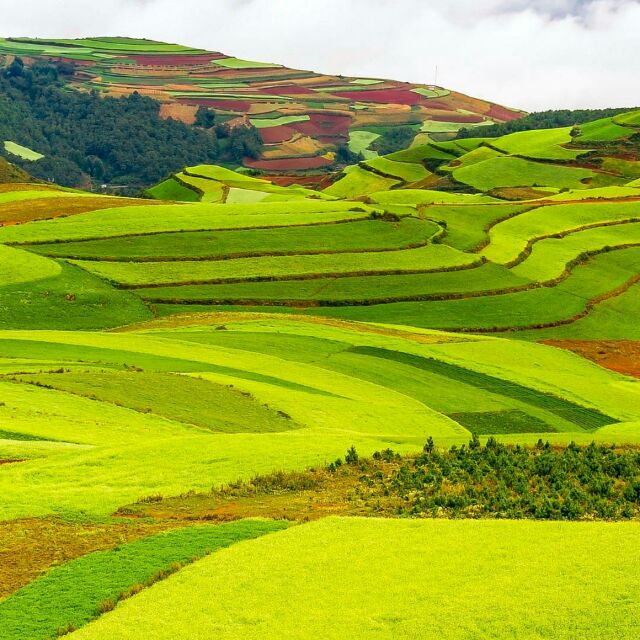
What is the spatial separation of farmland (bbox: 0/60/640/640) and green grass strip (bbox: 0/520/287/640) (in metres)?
0.09

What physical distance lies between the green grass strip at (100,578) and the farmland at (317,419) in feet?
0.30

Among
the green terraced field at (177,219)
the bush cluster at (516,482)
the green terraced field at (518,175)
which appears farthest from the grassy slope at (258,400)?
the green terraced field at (518,175)

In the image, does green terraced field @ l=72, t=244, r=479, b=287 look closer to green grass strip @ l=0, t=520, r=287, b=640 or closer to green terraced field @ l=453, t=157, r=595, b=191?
green grass strip @ l=0, t=520, r=287, b=640

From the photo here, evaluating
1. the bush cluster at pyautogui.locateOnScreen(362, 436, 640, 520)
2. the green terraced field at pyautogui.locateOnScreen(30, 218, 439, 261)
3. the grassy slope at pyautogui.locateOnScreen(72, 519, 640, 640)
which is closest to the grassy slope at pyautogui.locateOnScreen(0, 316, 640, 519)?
the bush cluster at pyautogui.locateOnScreen(362, 436, 640, 520)

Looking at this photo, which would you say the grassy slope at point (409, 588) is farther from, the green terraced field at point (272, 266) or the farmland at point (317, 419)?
the green terraced field at point (272, 266)

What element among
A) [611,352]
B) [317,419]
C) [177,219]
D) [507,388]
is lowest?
[317,419]

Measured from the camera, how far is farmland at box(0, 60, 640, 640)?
66.4 ft

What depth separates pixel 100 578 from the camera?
22766 mm

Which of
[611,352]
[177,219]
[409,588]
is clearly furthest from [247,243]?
[409,588]

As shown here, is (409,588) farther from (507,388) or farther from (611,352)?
(611,352)

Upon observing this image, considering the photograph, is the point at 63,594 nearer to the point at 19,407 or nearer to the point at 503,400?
the point at 19,407

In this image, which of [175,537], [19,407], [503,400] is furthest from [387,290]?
[175,537]

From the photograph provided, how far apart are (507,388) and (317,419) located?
49.8ft

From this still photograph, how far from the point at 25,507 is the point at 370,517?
31.4ft
